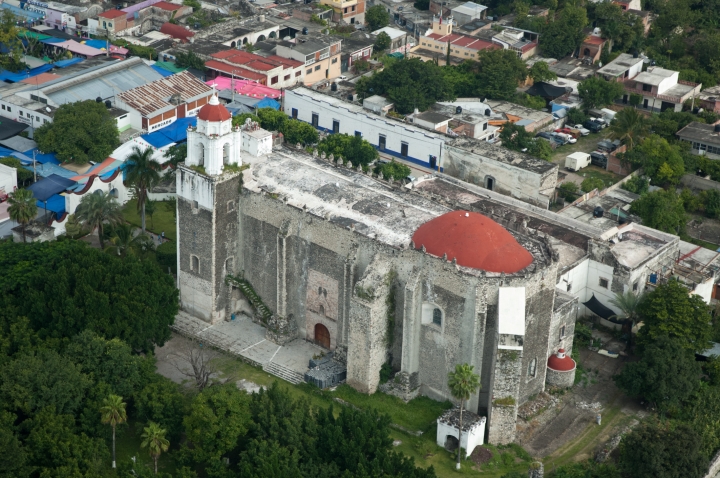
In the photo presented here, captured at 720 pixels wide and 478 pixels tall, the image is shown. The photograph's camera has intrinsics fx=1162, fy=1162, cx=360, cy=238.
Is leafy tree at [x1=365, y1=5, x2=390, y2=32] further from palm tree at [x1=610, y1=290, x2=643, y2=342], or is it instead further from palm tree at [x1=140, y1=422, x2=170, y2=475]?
palm tree at [x1=140, y1=422, x2=170, y2=475]

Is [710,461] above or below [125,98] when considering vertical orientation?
below

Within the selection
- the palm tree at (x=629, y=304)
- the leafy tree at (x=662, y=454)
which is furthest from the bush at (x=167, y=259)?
the leafy tree at (x=662, y=454)

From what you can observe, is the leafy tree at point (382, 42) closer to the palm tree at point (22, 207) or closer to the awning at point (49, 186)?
the awning at point (49, 186)

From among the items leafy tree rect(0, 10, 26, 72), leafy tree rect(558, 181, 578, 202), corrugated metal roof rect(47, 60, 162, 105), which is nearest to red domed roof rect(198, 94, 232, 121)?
leafy tree rect(558, 181, 578, 202)

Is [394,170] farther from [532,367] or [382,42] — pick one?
[382,42]

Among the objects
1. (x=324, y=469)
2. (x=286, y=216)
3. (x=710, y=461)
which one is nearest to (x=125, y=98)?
(x=286, y=216)

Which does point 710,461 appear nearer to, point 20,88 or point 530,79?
point 530,79

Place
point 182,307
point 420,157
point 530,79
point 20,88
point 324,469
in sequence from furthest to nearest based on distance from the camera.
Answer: point 530,79
point 20,88
point 420,157
point 182,307
point 324,469
